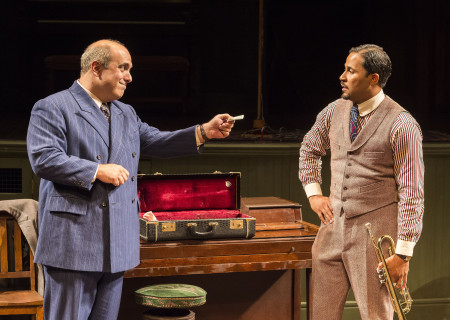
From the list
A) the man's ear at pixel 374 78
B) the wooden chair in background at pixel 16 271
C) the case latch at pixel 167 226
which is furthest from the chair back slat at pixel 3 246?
the man's ear at pixel 374 78

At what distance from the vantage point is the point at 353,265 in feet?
9.72

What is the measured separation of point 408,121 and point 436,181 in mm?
2056

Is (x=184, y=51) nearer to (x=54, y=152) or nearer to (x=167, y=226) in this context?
(x=167, y=226)

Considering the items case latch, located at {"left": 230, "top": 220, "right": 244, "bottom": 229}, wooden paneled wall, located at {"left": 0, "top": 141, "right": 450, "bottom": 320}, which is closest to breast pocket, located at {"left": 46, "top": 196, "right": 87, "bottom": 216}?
case latch, located at {"left": 230, "top": 220, "right": 244, "bottom": 229}

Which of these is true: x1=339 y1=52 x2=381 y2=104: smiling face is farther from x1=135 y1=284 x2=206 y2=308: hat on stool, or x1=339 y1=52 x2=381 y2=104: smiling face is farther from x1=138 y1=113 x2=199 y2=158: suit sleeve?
x1=135 y1=284 x2=206 y2=308: hat on stool

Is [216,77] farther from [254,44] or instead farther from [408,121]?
[408,121]

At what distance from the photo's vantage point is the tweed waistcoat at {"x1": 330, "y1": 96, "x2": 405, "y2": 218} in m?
2.90

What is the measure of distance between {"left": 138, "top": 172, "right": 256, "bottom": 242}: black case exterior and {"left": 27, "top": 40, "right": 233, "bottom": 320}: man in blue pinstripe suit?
0.53m

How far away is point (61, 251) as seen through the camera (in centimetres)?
278

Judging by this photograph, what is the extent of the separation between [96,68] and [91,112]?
0.58 ft

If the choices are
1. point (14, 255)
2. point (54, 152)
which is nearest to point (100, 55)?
point (54, 152)

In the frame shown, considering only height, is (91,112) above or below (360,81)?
below

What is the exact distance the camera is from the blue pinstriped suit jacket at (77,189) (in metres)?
2.73

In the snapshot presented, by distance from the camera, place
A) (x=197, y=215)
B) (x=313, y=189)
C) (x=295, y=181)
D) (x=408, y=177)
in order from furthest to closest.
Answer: (x=295, y=181), (x=197, y=215), (x=313, y=189), (x=408, y=177)
